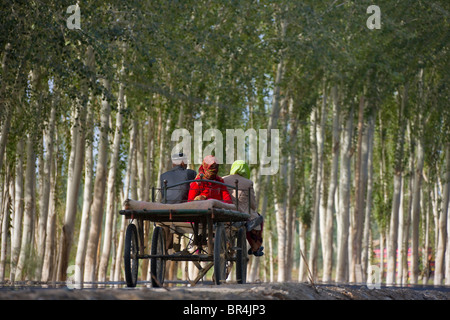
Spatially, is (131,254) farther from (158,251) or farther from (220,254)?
(220,254)

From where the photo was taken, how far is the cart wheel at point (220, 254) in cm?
1045

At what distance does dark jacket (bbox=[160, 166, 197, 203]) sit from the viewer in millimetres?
11727

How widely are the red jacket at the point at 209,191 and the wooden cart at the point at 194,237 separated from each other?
1.03ft

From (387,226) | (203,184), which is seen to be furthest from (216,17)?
(387,226)

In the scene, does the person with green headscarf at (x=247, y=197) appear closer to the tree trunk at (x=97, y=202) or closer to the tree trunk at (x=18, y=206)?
the tree trunk at (x=18, y=206)

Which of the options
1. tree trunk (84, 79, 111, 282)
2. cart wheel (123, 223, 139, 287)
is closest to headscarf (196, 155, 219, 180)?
cart wheel (123, 223, 139, 287)

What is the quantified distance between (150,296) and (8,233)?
14.5 meters

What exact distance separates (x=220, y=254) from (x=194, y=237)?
2.26 ft


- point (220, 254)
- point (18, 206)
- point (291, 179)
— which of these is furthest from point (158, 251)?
point (291, 179)

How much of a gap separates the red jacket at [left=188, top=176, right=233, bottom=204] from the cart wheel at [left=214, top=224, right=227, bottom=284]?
59cm

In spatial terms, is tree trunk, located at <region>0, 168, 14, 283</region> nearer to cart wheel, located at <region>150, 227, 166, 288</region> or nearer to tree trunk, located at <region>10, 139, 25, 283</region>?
tree trunk, located at <region>10, 139, 25, 283</region>

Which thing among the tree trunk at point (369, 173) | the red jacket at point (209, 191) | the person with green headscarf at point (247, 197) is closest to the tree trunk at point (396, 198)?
the tree trunk at point (369, 173)
